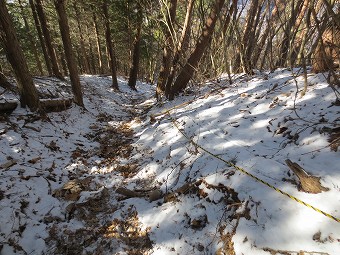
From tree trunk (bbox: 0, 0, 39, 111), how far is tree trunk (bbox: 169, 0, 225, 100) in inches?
191

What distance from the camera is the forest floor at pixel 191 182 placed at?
2.98m

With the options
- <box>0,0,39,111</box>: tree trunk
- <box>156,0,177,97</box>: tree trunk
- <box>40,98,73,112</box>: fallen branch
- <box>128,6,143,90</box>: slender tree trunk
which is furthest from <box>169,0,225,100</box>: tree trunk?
<box>128,6,143,90</box>: slender tree trunk

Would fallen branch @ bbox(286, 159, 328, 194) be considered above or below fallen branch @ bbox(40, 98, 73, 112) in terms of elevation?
above

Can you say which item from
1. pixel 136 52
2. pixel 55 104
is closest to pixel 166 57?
pixel 55 104

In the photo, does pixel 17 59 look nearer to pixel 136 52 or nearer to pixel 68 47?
pixel 68 47

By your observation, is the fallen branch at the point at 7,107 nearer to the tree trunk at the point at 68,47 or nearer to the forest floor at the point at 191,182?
the forest floor at the point at 191,182

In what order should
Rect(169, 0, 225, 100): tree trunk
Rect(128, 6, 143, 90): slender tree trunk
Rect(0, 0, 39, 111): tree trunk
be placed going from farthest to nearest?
Rect(128, 6, 143, 90): slender tree trunk → Rect(169, 0, 225, 100): tree trunk → Rect(0, 0, 39, 111): tree trunk

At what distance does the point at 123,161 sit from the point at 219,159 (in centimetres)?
281

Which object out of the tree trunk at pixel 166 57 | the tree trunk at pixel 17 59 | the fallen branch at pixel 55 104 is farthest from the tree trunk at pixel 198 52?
the tree trunk at pixel 17 59

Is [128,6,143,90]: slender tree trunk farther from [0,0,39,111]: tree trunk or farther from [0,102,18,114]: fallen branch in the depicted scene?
[0,102,18,114]: fallen branch

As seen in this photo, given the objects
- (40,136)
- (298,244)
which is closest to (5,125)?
(40,136)

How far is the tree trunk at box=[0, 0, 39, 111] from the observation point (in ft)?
21.0

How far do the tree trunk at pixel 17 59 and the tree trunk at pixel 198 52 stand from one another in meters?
4.86

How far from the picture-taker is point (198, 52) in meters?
8.46
